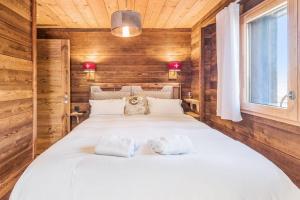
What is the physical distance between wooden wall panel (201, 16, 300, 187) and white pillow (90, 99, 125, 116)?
128 centimetres

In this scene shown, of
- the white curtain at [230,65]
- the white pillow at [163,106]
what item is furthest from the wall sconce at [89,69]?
→ the white curtain at [230,65]

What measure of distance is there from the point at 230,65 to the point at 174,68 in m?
1.72

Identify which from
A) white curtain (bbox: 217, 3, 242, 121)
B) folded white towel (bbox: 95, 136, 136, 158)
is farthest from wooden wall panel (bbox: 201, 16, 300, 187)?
folded white towel (bbox: 95, 136, 136, 158)

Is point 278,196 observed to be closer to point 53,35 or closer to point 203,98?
point 203,98

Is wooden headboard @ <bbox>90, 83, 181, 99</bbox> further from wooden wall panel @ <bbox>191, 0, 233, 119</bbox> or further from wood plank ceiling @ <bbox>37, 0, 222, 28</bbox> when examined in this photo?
wood plank ceiling @ <bbox>37, 0, 222, 28</bbox>

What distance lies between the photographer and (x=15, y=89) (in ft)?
8.46

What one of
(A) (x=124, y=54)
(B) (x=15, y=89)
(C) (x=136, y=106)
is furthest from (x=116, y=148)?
(A) (x=124, y=54)

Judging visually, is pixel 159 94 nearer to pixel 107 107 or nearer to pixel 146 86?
pixel 146 86

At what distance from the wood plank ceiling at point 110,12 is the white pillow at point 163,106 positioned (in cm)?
120

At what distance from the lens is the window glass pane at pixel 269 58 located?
2.12 metres

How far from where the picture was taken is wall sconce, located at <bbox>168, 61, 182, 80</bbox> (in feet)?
14.4

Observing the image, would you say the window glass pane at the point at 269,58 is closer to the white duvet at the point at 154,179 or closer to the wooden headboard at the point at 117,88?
the white duvet at the point at 154,179

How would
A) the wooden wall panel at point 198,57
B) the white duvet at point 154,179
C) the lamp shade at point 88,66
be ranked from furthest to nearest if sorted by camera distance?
the lamp shade at point 88,66 < the wooden wall panel at point 198,57 < the white duvet at point 154,179

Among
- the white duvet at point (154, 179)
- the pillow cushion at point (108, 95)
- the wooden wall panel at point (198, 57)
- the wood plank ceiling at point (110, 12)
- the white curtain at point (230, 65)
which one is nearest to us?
the white duvet at point (154, 179)
